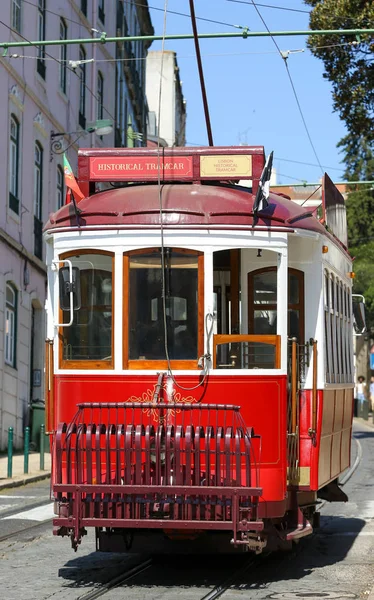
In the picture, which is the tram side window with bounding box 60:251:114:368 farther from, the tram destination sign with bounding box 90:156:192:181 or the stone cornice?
the stone cornice

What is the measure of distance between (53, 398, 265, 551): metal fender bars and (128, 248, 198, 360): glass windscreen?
0.62m

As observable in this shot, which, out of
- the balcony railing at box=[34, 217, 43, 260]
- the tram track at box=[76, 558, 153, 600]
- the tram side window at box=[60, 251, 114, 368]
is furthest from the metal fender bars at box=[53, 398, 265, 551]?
the balcony railing at box=[34, 217, 43, 260]

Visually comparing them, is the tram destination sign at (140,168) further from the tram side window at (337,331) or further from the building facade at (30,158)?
the building facade at (30,158)

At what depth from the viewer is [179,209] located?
952 cm

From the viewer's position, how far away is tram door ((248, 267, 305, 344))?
9719 millimetres

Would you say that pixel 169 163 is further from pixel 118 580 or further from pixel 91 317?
pixel 118 580

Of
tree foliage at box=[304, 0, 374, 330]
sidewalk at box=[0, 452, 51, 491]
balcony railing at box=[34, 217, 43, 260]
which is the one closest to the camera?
sidewalk at box=[0, 452, 51, 491]

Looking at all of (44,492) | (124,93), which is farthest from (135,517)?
(124,93)

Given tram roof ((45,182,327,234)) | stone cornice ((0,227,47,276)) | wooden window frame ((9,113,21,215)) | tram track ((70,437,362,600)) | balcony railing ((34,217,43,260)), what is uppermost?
wooden window frame ((9,113,21,215))

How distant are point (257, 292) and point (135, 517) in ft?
7.47

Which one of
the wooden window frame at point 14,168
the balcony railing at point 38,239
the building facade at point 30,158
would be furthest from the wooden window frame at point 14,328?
the balcony railing at point 38,239

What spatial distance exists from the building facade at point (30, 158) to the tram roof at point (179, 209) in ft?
45.3

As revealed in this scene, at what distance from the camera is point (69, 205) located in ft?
→ 32.4

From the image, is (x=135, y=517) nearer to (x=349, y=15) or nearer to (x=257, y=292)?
(x=257, y=292)
